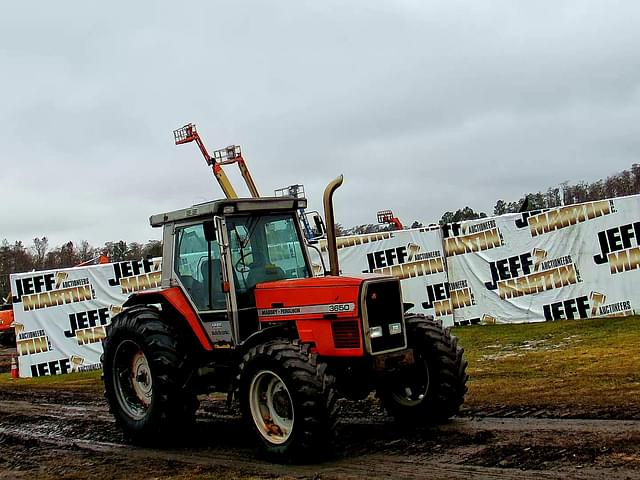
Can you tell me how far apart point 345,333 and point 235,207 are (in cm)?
177

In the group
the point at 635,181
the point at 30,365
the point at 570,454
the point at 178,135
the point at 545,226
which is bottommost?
the point at 570,454

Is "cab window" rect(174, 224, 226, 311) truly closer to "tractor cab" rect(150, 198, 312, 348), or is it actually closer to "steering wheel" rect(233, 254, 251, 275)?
"tractor cab" rect(150, 198, 312, 348)

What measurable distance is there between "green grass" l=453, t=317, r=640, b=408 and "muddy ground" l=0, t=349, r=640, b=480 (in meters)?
0.68

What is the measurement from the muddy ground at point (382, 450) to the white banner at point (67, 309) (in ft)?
28.1

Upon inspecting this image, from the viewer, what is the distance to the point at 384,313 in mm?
7293

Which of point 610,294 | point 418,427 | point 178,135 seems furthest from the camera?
point 178,135

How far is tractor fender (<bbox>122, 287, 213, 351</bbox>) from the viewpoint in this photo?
8.05 metres

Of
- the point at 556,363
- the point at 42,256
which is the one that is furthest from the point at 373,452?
the point at 42,256

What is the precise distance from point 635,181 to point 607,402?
54731mm

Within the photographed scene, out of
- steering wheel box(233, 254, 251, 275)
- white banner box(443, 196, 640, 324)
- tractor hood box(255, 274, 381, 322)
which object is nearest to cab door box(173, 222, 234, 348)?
steering wheel box(233, 254, 251, 275)

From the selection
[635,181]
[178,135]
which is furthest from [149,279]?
[635,181]

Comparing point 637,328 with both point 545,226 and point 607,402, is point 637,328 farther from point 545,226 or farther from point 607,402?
point 607,402

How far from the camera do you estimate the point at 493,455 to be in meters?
Result: 6.30

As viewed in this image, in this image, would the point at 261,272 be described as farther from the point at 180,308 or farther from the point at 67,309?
the point at 67,309
